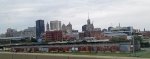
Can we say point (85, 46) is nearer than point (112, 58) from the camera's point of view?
No

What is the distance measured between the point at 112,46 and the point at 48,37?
9419 centimetres

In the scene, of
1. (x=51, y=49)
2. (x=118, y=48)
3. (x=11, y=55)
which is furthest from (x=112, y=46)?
(x=11, y=55)

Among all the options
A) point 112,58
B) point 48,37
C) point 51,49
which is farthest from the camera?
point 48,37

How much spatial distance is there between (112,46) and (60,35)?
3742 inches

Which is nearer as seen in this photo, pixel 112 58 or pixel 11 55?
pixel 112 58

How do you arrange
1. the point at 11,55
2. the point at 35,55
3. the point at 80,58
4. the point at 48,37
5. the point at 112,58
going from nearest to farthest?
the point at 112,58
the point at 80,58
the point at 35,55
the point at 11,55
the point at 48,37

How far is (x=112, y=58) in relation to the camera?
9.54 metres

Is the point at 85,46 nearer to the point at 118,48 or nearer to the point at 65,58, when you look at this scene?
the point at 118,48

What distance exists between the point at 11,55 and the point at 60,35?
185 meters

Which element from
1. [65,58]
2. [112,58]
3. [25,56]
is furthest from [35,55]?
[112,58]

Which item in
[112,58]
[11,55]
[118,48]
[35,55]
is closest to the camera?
[112,58]

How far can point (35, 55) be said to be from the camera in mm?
12523

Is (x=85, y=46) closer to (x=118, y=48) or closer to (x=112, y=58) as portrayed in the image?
(x=118, y=48)

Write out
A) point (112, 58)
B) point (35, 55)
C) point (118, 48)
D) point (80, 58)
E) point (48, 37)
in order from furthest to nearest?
1. point (48, 37)
2. point (118, 48)
3. point (35, 55)
4. point (80, 58)
5. point (112, 58)
